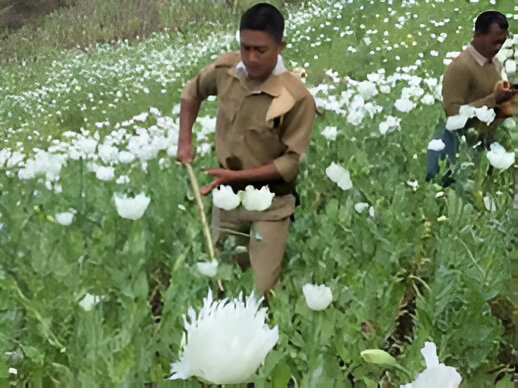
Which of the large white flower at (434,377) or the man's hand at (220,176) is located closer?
the large white flower at (434,377)

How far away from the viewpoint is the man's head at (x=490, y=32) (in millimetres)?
1107

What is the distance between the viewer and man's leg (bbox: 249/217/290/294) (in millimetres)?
1101

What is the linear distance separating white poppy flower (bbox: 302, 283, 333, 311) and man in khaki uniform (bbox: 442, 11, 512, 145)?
1.08 ft

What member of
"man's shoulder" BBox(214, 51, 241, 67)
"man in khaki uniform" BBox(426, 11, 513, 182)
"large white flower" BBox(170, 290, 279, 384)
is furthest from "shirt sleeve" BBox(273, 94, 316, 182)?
"large white flower" BBox(170, 290, 279, 384)

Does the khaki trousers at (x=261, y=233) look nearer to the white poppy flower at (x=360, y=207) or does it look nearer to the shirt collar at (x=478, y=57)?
the white poppy flower at (x=360, y=207)

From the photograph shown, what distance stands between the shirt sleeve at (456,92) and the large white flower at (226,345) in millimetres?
534

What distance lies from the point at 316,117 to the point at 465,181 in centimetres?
24

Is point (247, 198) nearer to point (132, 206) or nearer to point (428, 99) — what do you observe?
point (132, 206)

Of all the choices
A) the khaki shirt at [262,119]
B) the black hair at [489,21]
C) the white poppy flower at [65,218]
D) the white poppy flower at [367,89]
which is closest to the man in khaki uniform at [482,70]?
the black hair at [489,21]

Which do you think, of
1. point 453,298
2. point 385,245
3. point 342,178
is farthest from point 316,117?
point 453,298

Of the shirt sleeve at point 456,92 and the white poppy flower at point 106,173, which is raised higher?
the shirt sleeve at point 456,92

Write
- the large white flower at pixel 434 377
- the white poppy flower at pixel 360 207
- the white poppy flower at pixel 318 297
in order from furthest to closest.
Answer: the white poppy flower at pixel 360 207, the white poppy flower at pixel 318 297, the large white flower at pixel 434 377

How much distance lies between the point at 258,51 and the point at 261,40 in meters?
0.02

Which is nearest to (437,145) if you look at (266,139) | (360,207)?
(360,207)
